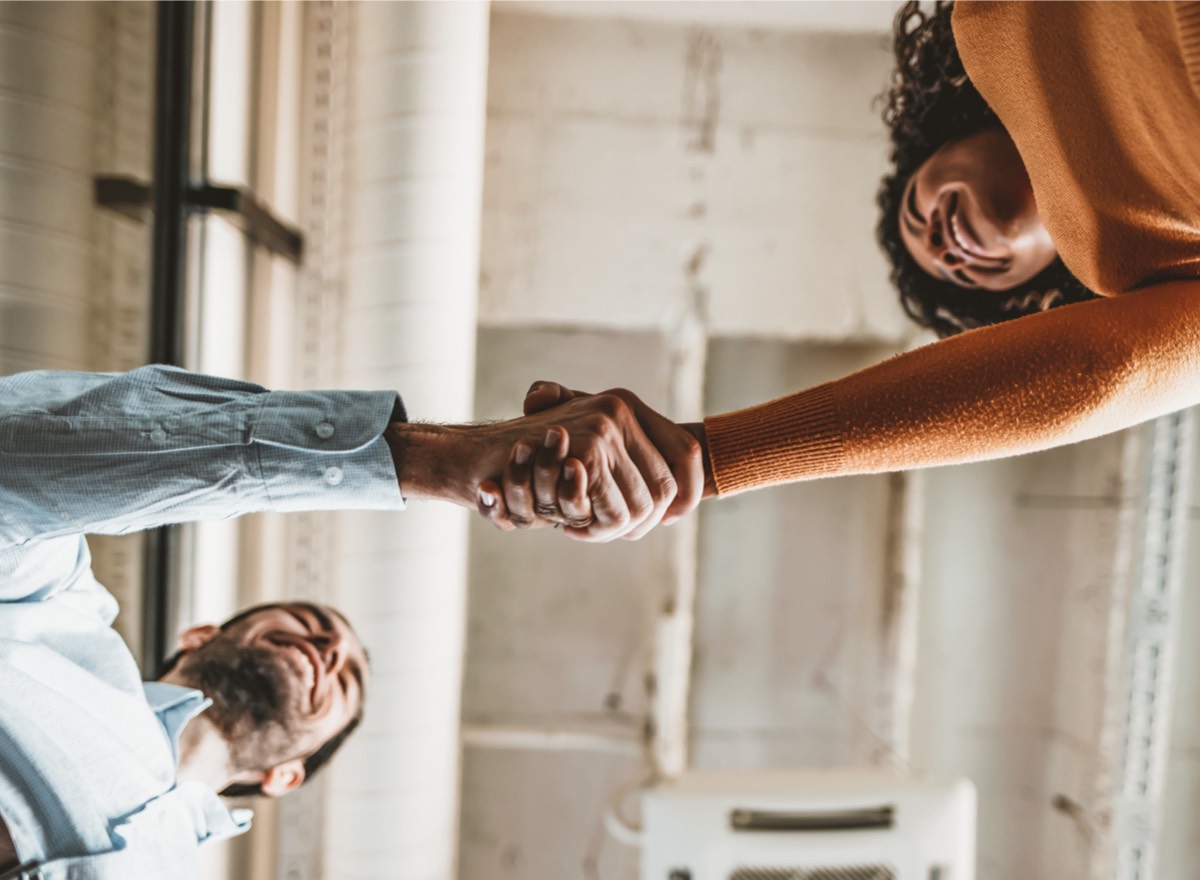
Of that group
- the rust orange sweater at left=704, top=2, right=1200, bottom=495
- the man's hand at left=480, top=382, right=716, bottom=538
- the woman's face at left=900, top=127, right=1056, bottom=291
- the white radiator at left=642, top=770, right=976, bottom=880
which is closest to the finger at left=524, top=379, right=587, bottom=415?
the man's hand at left=480, top=382, right=716, bottom=538

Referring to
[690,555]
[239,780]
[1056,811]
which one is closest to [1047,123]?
[690,555]

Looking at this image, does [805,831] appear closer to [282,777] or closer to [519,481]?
[282,777]

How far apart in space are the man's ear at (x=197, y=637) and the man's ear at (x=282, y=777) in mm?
247

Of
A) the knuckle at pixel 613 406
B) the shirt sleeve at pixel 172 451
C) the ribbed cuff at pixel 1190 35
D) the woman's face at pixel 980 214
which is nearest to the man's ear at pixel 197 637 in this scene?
the shirt sleeve at pixel 172 451

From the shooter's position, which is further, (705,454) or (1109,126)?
(705,454)

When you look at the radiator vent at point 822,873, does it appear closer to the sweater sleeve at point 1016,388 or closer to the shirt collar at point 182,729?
the shirt collar at point 182,729

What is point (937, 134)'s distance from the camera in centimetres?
125

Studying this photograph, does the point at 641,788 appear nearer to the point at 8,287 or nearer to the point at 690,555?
the point at 690,555

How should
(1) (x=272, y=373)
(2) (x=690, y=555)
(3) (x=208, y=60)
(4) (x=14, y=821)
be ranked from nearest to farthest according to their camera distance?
(4) (x=14, y=821) → (3) (x=208, y=60) → (1) (x=272, y=373) → (2) (x=690, y=555)

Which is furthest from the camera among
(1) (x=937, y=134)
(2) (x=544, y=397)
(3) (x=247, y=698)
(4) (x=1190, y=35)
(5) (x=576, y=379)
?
(5) (x=576, y=379)

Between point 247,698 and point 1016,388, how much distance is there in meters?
1.25

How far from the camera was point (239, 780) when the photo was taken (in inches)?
57.0

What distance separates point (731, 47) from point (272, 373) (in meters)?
1.42

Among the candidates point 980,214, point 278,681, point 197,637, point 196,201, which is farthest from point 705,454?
point 196,201
